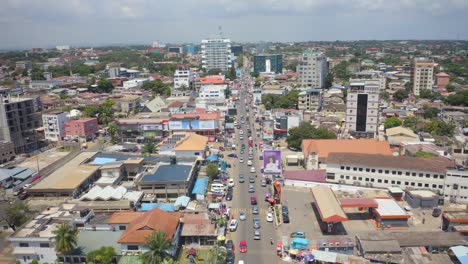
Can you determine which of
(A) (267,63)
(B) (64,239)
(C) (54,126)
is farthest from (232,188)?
(A) (267,63)

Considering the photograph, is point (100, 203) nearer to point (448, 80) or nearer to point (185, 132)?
point (185, 132)

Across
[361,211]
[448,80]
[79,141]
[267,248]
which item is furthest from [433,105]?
[79,141]

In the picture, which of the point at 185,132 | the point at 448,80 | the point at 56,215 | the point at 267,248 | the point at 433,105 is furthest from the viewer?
the point at 448,80

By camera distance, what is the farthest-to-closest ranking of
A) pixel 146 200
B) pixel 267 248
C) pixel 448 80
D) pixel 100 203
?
pixel 448 80, pixel 146 200, pixel 100 203, pixel 267 248

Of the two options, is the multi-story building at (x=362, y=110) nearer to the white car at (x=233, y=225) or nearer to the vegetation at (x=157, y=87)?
the white car at (x=233, y=225)

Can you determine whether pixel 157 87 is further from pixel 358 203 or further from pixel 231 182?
pixel 358 203

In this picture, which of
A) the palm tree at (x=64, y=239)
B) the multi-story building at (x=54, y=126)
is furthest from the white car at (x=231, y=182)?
the multi-story building at (x=54, y=126)

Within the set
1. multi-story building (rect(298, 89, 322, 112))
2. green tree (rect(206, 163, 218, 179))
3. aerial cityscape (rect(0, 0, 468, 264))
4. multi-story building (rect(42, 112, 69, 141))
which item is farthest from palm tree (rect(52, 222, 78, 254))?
multi-story building (rect(298, 89, 322, 112))
